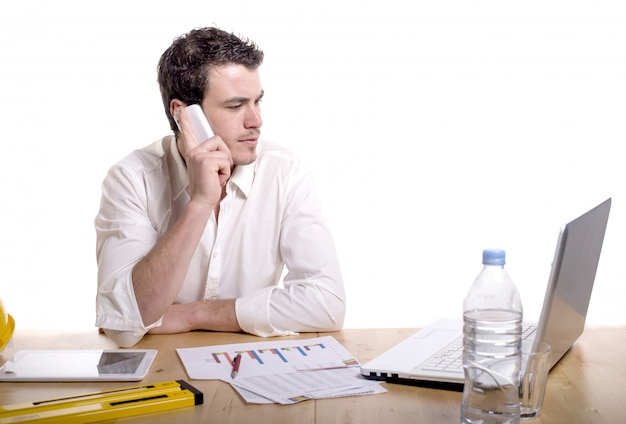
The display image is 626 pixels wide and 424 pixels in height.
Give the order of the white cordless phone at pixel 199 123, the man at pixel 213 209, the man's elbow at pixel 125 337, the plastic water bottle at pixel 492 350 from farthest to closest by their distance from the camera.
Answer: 1. the white cordless phone at pixel 199 123
2. the man at pixel 213 209
3. the man's elbow at pixel 125 337
4. the plastic water bottle at pixel 492 350

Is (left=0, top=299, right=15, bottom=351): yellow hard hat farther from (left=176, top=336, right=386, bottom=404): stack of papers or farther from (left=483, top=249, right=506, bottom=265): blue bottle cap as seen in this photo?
(left=483, top=249, right=506, bottom=265): blue bottle cap

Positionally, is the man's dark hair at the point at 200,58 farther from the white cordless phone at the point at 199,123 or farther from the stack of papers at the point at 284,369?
the stack of papers at the point at 284,369

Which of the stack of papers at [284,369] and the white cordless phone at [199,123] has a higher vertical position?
the white cordless phone at [199,123]

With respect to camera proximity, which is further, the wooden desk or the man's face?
the man's face

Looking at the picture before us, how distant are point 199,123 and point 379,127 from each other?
2550mm

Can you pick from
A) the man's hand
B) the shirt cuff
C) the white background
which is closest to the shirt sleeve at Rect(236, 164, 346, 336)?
the shirt cuff

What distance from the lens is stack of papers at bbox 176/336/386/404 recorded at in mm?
1448

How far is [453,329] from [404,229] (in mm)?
2989

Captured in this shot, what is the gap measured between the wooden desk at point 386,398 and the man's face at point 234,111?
0.67 meters

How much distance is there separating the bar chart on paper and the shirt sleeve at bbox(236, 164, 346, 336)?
0.39ft

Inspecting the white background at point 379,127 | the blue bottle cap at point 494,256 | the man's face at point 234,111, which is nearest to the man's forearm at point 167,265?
the man's face at point 234,111

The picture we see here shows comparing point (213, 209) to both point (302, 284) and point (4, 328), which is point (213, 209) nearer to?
point (302, 284)

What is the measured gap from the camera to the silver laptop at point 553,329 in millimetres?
1324

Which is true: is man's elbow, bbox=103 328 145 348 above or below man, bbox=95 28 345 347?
below
